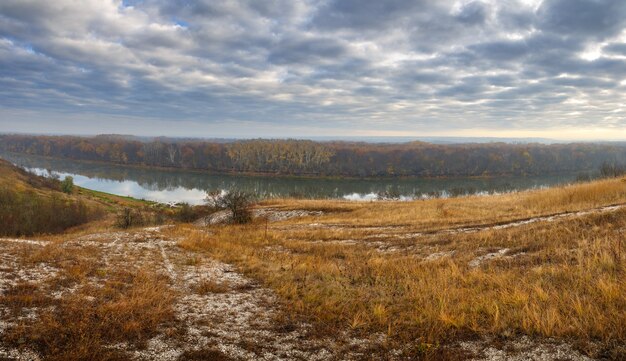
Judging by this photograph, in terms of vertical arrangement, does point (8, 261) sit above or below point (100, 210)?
above

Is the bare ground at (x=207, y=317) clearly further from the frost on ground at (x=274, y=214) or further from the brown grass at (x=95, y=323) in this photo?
the frost on ground at (x=274, y=214)

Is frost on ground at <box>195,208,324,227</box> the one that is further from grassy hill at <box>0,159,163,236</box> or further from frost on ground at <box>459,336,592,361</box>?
frost on ground at <box>459,336,592,361</box>

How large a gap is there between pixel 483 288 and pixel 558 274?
5.99 ft

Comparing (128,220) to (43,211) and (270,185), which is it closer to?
(43,211)

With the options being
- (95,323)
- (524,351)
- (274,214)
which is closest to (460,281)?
(524,351)

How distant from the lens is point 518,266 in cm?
971

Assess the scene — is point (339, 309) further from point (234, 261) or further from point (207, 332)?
point (234, 261)

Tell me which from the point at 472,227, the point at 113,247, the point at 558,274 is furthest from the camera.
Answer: the point at 472,227

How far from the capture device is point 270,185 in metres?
111

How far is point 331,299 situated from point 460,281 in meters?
3.49

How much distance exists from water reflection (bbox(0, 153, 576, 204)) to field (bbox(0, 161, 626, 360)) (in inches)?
2900

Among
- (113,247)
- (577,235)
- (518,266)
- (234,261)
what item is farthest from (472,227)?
(113,247)

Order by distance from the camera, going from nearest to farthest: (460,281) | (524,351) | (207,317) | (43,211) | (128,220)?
(524,351) < (207,317) < (460,281) < (128,220) < (43,211)

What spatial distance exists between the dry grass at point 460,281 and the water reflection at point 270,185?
72.5 meters
